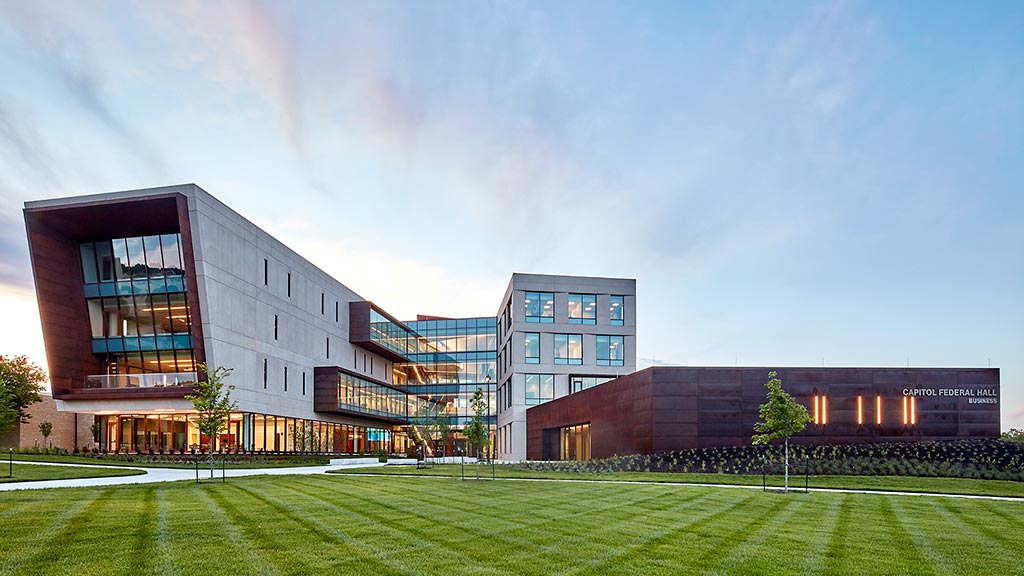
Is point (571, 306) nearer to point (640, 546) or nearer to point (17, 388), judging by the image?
point (17, 388)

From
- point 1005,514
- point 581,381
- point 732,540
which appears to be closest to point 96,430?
point 581,381

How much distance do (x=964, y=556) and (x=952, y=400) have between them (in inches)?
1181

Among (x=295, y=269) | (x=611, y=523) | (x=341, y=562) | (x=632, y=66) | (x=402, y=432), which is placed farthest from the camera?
(x=402, y=432)

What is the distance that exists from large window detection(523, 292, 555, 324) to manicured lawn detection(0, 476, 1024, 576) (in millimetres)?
47641

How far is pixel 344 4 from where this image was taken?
26797 mm

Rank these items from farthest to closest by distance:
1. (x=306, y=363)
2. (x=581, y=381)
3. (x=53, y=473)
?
1. (x=581, y=381)
2. (x=306, y=363)
3. (x=53, y=473)

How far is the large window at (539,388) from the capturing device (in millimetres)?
66375

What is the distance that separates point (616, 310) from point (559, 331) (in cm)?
611

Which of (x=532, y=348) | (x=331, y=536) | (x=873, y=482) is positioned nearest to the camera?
(x=331, y=536)

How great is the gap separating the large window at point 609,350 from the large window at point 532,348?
6009 mm

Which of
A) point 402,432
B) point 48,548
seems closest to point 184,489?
point 48,548

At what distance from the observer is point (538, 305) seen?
218 ft

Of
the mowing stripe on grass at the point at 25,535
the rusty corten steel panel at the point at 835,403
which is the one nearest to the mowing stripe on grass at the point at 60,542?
the mowing stripe on grass at the point at 25,535

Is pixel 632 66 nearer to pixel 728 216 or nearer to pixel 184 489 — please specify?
pixel 728 216
